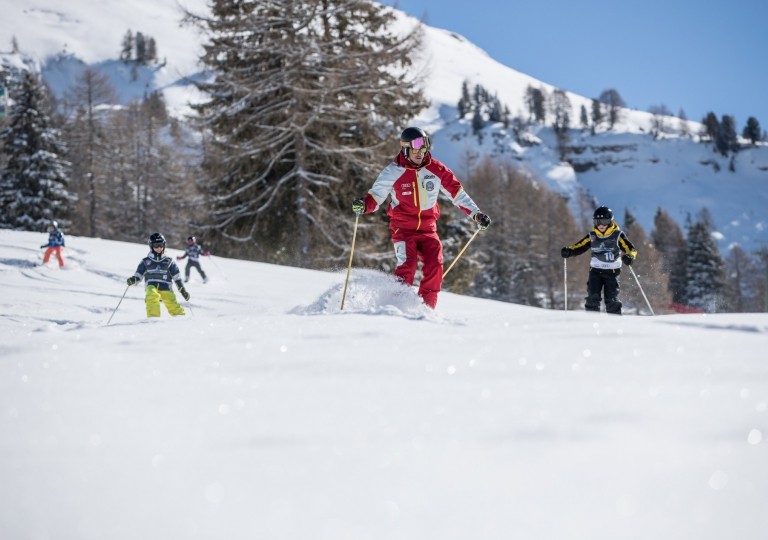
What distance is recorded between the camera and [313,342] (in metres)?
3.19

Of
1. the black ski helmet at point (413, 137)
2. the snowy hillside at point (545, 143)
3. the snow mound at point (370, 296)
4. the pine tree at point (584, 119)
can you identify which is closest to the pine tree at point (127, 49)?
the snowy hillside at point (545, 143)

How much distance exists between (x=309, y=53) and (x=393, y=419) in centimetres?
1652

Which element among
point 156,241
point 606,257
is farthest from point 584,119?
point 156,241

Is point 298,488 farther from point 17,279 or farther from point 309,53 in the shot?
point 309,53

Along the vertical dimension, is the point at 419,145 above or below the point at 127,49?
below

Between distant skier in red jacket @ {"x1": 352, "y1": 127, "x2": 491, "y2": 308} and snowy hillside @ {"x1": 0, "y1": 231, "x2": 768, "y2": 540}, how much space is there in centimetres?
316

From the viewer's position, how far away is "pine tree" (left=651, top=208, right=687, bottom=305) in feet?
167

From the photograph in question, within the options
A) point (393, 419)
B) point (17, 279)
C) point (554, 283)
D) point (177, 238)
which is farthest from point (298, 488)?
point (554, 283)

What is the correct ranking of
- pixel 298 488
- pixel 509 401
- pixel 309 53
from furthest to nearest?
pixel 309 53 < pixel 509 401 < pixel 298 488

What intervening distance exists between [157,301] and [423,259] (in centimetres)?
379

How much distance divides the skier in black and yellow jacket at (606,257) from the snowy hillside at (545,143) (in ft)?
177

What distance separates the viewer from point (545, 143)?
12562 cm

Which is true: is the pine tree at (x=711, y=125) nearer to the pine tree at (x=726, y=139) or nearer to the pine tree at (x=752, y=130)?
the pine tree at (x=726, y=139)

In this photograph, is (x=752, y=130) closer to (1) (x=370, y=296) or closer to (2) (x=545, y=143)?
(2) (x=545, y=143)
